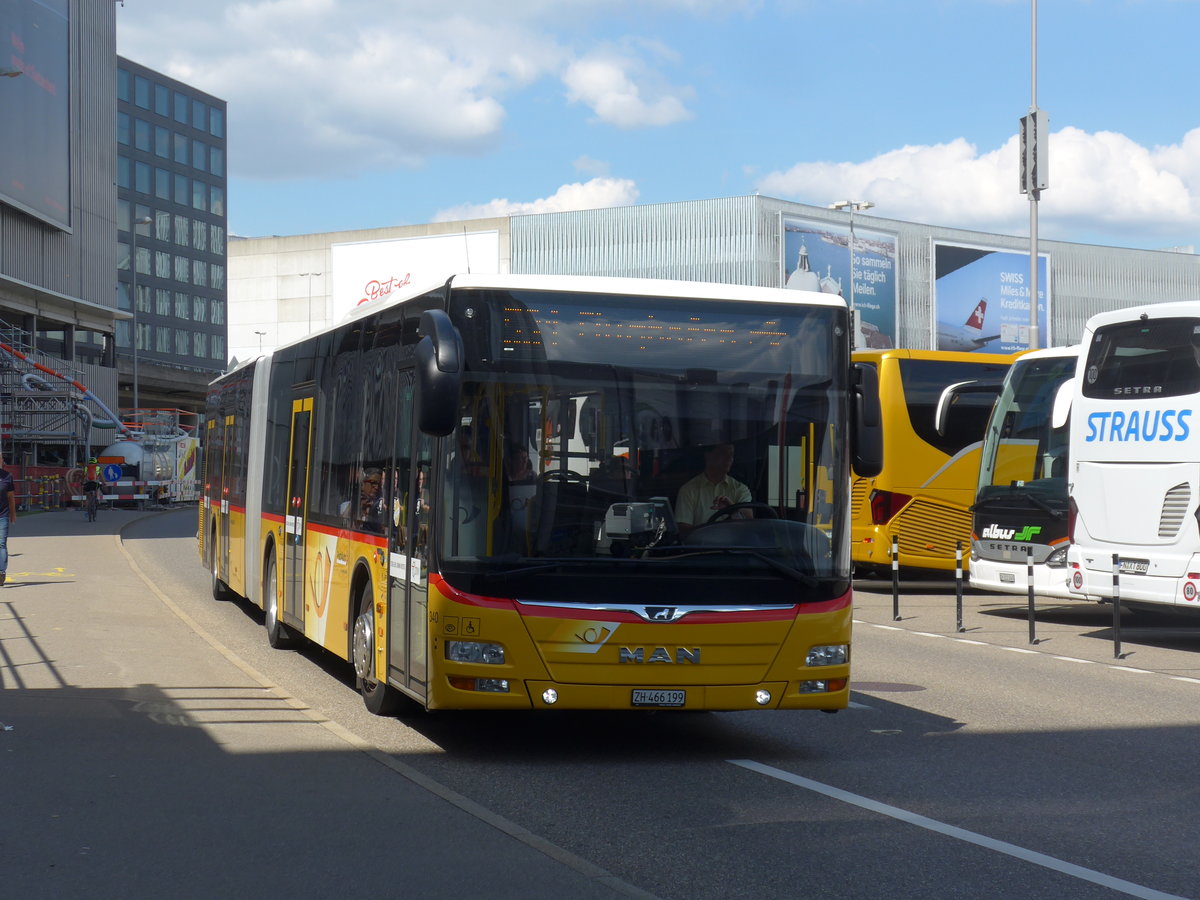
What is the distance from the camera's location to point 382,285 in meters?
91.4

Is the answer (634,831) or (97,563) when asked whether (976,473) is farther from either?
(634,831)

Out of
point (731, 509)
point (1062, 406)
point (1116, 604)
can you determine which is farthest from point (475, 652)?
point (1062, 406)

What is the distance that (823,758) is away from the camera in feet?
29.8

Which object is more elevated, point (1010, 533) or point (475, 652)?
point (1010, 533)

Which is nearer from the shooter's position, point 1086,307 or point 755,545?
point 755,545

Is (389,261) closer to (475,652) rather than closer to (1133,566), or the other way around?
(1133,566)

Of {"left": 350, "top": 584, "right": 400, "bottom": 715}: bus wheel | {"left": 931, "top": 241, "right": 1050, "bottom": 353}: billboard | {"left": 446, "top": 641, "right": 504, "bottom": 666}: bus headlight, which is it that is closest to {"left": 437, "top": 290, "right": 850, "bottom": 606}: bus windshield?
{"left": 446, "top": 641, "right": 504, "bottom": 666}: bus headlight

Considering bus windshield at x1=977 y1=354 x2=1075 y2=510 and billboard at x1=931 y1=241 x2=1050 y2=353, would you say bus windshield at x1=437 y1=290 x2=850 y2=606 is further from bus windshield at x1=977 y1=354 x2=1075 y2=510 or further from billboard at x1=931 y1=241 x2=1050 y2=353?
billboard at x1=931 y1=241 x2=1050 y2=353

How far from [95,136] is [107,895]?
6626 centimetres

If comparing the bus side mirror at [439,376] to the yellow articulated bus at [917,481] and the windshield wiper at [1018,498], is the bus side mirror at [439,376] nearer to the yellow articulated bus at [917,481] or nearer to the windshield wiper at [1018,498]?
the windshield wiper at [1018,498]

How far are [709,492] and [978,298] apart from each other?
8667 centimetres

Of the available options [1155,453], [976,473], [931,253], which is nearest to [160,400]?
[931,253]

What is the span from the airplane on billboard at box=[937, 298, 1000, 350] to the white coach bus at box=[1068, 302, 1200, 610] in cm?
7484

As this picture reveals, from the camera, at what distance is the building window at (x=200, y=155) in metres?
117
